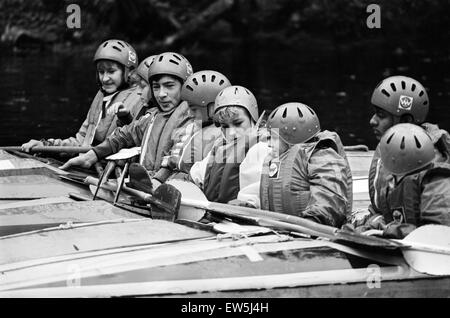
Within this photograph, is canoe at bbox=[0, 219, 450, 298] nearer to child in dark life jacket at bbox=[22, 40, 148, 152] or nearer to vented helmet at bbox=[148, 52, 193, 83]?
vented helmet at bbox=[148, 52, 193, 83]

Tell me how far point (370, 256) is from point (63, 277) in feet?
6.00

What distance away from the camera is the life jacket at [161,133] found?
9.62 metres

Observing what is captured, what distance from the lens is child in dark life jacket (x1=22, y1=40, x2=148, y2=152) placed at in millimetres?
11016

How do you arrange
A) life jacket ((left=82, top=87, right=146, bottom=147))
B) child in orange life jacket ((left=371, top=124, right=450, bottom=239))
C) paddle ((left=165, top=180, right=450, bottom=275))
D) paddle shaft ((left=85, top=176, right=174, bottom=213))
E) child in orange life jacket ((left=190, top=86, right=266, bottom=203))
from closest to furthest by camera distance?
paddle ((left=165, top=180, right=450, bottom=275))
child in orange life jacket ((left=371, top=124, right=450, bottom=239))
paddle shaft ((left=85, top=176, right=174, bottom=213))
child in orange life jacket ((left=190, top=86, right=266, bottom=203))
life jacket ((left=82, top=87, right=146, bottom=147))

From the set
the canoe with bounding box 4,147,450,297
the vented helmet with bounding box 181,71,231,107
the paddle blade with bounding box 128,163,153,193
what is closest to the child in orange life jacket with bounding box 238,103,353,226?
the canoe with bounding box 4,147,450,297

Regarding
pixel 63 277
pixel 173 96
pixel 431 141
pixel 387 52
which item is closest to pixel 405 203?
pixel 431 141

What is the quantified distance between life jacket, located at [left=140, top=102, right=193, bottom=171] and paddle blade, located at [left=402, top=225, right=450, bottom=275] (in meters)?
3.19

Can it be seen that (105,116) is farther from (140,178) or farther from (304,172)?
(304,172)

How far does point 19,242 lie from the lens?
7.41m

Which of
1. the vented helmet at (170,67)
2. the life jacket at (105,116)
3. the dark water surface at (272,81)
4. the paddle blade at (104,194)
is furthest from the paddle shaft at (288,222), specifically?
the dark water surface at (272,81)

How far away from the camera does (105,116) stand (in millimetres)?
11133

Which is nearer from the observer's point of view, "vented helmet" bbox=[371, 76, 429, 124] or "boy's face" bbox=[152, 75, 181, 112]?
"vented helmet" bbox=[371, 76, 429, 124]
